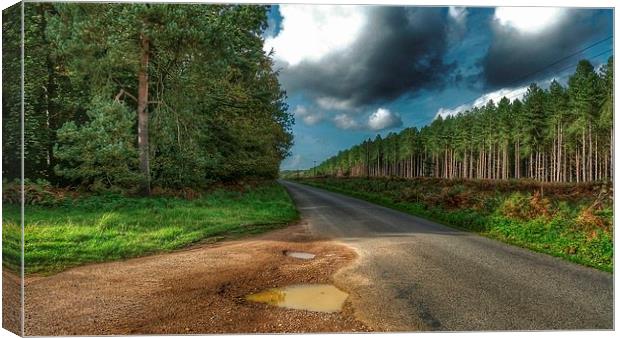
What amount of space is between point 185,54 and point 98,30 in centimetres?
146

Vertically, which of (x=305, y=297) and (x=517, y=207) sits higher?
(x=517, y=207)

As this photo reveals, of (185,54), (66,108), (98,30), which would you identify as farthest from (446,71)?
(66,108)

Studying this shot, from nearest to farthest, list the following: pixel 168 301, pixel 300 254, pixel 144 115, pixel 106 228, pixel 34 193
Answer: pixel 168 301
pixel 34 193
pixel 106 228
pixel 144 115
pixel 300 254

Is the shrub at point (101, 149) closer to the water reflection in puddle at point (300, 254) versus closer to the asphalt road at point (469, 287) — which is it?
the water reflection in puddle at point (300, 254)

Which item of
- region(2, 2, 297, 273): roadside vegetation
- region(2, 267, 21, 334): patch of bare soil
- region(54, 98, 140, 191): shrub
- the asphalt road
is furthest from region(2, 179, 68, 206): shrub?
the asphalt road

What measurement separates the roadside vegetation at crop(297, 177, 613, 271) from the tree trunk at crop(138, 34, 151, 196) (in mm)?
4879

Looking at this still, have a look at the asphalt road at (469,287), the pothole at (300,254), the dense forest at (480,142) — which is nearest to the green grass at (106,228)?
the pothole at (300,254)

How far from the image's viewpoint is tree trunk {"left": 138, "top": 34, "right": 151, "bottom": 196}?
686cm

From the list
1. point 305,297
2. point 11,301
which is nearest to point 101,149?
point 11,301

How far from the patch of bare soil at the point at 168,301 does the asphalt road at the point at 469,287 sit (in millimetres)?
612

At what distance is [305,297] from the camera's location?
19.0 ft

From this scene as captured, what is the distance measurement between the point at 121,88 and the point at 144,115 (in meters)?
0.58

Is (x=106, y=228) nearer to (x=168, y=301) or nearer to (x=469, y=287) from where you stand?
(x=168, y=301)

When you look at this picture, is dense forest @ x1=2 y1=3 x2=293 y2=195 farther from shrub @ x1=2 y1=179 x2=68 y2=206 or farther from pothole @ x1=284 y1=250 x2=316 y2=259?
pothole @ x1=284 y1=250 x2=316 y2=259
